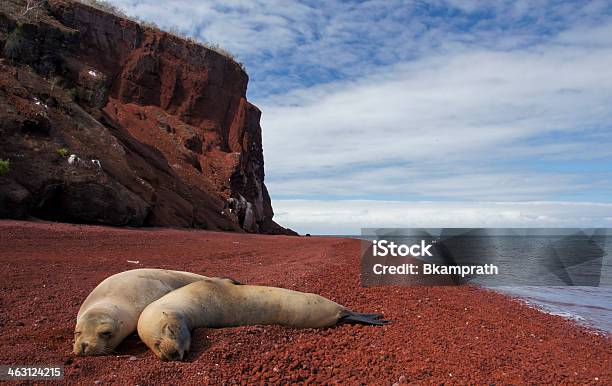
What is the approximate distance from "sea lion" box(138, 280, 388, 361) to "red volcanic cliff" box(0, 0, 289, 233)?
10.3 meters

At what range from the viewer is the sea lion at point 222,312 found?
4.87m

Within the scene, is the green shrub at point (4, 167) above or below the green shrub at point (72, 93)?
below

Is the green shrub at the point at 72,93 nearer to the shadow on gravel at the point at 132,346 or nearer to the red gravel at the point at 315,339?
the red gravel at the point at 315,339

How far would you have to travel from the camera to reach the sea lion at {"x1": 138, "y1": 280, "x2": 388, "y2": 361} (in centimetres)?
487

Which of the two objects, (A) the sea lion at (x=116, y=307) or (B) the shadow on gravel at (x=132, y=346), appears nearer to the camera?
(A) the sea lion at (x=116, y=307)

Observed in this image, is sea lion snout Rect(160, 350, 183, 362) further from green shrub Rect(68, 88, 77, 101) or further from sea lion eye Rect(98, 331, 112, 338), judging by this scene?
green shrub Rect(68, 88, 77, 101)

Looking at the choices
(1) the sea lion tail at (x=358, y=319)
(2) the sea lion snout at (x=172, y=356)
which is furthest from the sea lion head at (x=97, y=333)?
(1) the sea lion tail at (x=358, y=319)

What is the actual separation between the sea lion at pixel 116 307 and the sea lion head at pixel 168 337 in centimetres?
37

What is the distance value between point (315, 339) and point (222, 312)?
1.15 metres

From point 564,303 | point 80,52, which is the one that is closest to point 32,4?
point 80,52

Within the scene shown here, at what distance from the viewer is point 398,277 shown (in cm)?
1273

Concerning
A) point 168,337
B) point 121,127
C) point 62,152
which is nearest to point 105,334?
point 168,337

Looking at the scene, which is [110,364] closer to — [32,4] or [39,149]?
[39,149]

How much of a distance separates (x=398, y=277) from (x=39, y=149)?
454 inches
